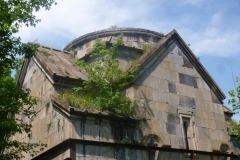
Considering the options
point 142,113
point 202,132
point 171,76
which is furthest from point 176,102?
point 142,113

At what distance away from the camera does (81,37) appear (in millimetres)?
14711

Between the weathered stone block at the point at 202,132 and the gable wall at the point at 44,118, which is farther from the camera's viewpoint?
the weathered stone block at the point at 202,132

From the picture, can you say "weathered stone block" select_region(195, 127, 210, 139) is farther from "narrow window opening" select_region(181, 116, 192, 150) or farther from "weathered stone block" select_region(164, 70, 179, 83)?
"weathered stone block" select_region(164, 70, 179, 83)

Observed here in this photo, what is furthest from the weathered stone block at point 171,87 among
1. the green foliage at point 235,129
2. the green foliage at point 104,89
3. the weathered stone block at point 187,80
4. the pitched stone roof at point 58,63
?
the pitched stone roof at point 58,63

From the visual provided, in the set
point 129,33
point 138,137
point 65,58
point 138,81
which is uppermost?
point 129,33

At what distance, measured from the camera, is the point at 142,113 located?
10.7m

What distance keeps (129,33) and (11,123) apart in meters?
6.96

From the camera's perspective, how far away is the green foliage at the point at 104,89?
10.1 m

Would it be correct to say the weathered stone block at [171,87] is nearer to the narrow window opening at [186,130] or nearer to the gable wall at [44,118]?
the narrow window opening at [186,130]

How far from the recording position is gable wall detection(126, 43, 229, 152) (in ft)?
36.0

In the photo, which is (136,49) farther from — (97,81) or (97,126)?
(97,126)

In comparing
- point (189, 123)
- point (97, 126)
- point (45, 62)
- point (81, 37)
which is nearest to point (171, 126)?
point (189, 123)

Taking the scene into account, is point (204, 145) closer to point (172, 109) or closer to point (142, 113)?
point (172, 109)

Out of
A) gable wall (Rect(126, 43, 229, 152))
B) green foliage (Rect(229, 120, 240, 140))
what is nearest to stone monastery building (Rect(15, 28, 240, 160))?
gable wall (Rect(126, 43, 229, 152))
